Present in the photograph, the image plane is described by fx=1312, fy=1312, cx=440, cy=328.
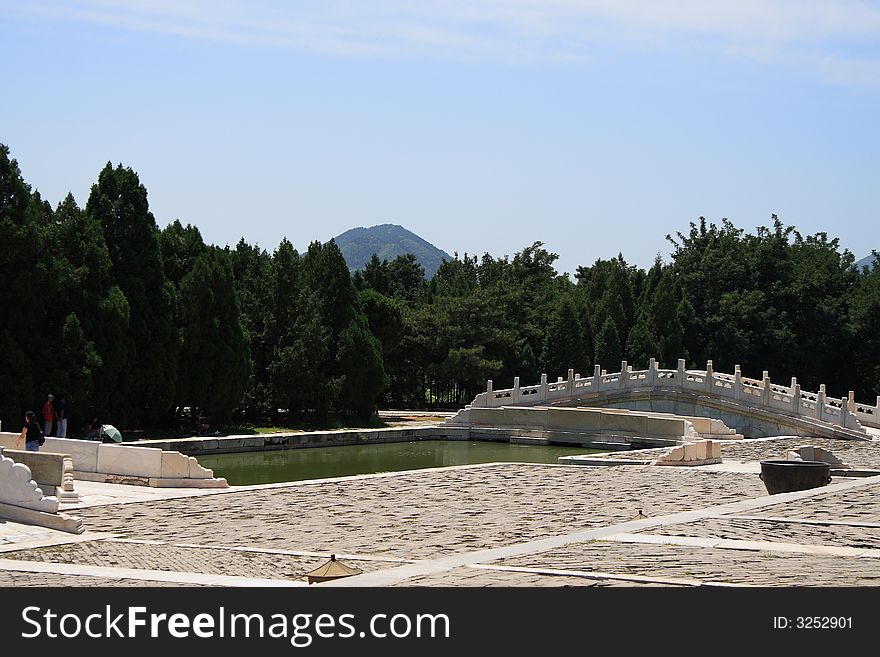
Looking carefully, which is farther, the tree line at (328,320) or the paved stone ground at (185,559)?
the tree line at (328,320)

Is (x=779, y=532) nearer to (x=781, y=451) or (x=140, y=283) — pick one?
(x=781, y=451)

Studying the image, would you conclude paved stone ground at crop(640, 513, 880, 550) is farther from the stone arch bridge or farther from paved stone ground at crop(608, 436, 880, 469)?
the stone arch bridge

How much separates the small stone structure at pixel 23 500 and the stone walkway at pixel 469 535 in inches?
15.0

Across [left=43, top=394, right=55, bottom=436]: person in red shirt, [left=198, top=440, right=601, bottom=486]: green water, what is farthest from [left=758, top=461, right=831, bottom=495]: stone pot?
[left=43, top=394, right=55, bottom=436]: person in red shirt

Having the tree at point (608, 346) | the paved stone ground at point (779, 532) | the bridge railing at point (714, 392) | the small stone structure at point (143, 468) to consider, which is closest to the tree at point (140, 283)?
the bridge railing at point (714, 392)

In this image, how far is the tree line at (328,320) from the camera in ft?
112

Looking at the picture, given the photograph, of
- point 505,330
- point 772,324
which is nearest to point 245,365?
point 505,330

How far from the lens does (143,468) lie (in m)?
20.9

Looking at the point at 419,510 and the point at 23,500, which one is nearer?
the point at 23,500

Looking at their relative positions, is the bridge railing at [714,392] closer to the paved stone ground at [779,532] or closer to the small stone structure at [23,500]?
the paved stone ground at [779,532]

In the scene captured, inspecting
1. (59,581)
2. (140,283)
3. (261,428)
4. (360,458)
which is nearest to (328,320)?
(261,428)

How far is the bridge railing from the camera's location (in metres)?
39.9

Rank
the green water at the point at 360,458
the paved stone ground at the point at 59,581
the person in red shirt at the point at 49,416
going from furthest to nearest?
the green water at the point at 360,458
the person in red shirt at the point at 49,416
the paved stone ground at the point at 59,581

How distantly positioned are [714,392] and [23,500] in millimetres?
30549
